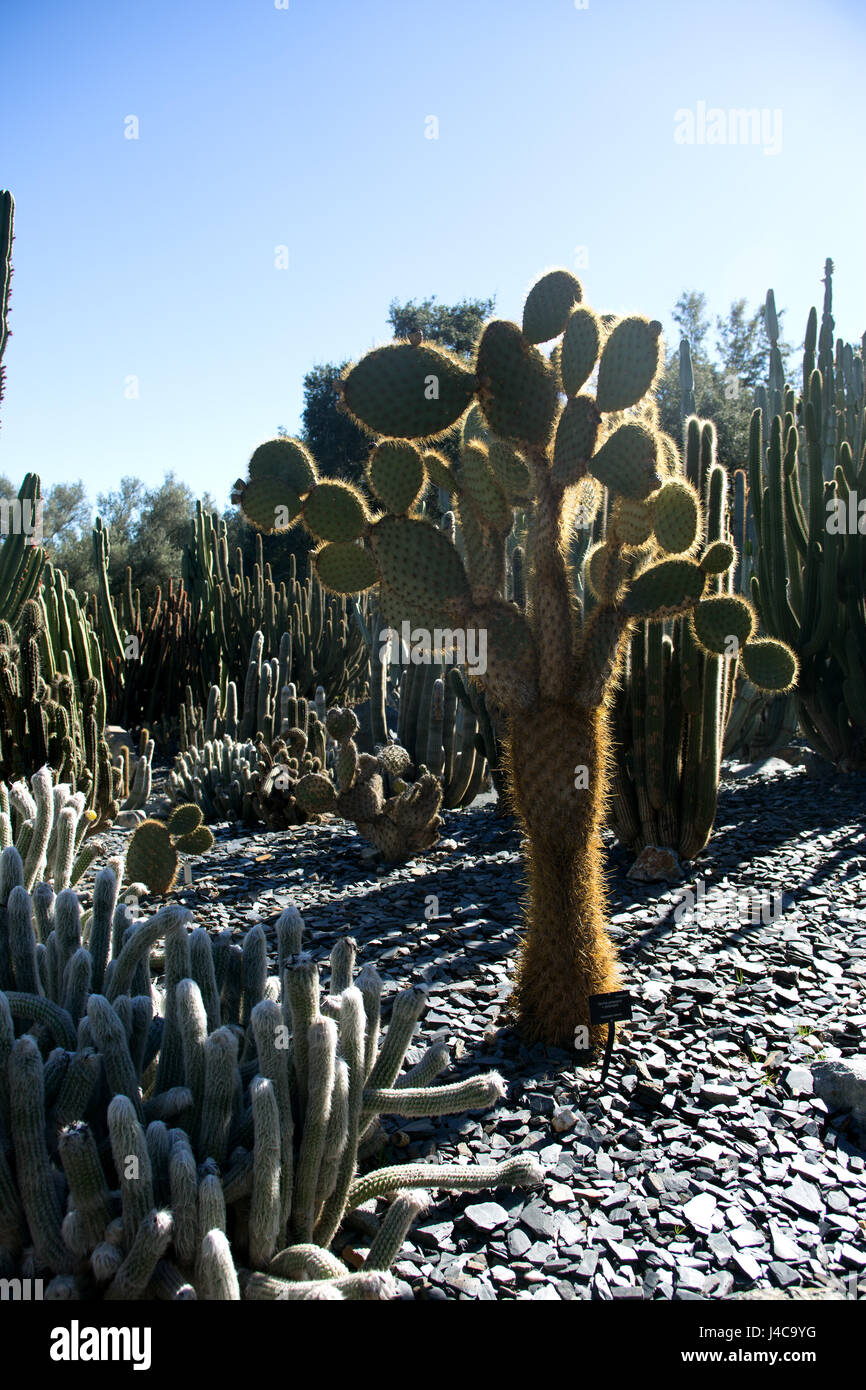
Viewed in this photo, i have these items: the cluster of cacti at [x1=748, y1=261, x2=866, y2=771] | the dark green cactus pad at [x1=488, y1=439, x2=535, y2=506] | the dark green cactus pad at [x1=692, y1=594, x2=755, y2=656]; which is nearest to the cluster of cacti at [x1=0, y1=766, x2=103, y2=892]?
the dark green cactus pad at [x1=488, y1=439, x2=535, y2=506]

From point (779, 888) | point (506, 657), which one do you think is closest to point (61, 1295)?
point (506, 657)

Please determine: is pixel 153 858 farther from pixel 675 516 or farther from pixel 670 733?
pixel 675 516

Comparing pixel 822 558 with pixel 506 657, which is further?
pixel 822 558

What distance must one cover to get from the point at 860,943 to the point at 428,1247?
241cm

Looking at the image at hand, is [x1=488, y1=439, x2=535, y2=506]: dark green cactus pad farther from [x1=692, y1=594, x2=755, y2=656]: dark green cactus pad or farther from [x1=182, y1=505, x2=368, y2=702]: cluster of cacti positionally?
[x1=182, y1=505, x2=368, y2=702]: cluster of cacti

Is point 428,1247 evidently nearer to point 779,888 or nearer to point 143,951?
point 143,951

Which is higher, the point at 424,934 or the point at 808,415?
the point at 808,415

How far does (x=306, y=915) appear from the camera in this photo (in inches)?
156

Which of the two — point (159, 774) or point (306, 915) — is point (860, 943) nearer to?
point (306, 915)

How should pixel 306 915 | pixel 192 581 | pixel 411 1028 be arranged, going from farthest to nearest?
pixel 192 581
pixel 306 915
pixel 411 1028

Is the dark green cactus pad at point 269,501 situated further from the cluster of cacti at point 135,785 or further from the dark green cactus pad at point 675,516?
the cluster of cacti at point 135,785

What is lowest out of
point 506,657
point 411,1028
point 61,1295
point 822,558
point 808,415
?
point 61,1295

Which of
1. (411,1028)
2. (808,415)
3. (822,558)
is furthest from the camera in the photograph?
(808,415)

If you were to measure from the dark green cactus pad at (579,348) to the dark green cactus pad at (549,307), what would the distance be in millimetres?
36
